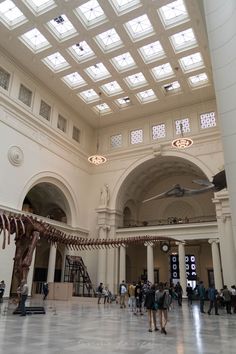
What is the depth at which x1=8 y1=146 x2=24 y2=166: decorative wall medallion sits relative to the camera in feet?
52.9

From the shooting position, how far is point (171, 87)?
66.3 ft

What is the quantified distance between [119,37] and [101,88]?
4251 mm

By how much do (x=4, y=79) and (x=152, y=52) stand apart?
8.44 meters

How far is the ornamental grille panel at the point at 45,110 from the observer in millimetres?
19438

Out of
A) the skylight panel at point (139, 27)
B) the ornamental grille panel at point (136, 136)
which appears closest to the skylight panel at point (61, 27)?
the skylight panel at point (139, 27)

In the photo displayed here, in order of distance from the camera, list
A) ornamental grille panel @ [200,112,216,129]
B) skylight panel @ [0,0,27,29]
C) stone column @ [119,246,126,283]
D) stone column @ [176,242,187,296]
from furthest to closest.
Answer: ornamental grille panel @ [200,112,216,129] < stone column @ [119,246,126,283] < stone column @ [176,242,187,296] < skylight panel @ [0,0,27,29]

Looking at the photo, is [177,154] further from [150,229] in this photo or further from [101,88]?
[101,88]

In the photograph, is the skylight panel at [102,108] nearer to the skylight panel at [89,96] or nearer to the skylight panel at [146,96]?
the skylight panel at [89,96]

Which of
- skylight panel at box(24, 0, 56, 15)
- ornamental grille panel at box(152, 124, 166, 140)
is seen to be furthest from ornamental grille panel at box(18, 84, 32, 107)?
ornamental grille panel at box(152, 124, 166, 140)

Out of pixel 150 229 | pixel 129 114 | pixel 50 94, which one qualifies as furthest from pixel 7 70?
pixel 150 229

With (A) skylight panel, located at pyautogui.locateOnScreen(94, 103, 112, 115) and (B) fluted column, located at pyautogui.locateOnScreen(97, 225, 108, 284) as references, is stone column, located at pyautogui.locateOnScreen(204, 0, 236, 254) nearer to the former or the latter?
(B) fluted column, located at pyautogui.locateOnScreen(97, 225, 108, 284)

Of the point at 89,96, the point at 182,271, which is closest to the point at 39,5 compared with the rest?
the point at 89,96

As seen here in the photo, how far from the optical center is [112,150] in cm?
2347

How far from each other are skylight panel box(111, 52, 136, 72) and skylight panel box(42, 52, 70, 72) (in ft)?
9.32
